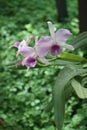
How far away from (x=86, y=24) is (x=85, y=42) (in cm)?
160

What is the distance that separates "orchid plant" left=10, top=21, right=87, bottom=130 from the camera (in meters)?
1.51

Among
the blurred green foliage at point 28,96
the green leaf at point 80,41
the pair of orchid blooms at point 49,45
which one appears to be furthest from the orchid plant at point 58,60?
the blurred green foliage at point 28,96

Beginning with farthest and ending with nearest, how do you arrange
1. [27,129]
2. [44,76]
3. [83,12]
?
[83,12], [44,76], [27,129]

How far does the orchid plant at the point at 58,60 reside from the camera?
59.5 inches

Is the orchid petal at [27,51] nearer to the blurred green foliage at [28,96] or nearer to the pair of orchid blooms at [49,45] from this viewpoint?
the pair of orchid blooms at [49,45]

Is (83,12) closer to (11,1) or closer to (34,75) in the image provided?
(34,75)

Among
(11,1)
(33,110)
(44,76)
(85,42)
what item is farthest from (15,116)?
(11,1)

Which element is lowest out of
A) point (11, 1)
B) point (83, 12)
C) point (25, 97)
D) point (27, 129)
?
point (27, 129)

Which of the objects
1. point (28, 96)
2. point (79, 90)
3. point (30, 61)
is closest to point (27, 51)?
point (30, 61)

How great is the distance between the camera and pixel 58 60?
183cm

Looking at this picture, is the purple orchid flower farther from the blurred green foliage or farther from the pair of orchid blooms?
the blurred green foliage

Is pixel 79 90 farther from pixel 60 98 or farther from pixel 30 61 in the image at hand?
pixel 30 61

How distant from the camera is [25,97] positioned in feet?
10.0

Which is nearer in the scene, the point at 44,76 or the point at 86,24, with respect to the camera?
the point at 44,76
